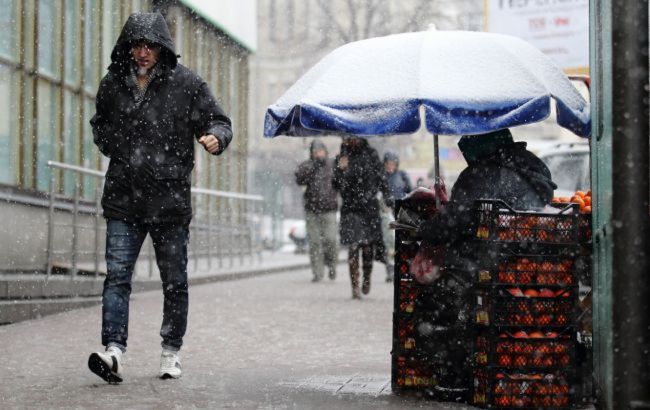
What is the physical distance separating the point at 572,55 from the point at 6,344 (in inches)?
421

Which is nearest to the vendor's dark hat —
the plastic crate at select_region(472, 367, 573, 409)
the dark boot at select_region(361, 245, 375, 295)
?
the plastic crate at select_region(472, 367, 573, 409)

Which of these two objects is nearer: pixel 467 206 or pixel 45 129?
pixel 467 206

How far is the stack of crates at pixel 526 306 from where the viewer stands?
5.73m

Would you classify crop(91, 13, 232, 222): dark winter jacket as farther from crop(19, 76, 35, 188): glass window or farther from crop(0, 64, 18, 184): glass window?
crop(19, 76, 35, 188): glass window

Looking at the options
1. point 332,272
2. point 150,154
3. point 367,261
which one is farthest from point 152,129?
point 332,272

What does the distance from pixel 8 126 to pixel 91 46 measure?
4138mm

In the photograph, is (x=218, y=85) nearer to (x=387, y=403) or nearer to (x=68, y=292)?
(x=68, y=292)

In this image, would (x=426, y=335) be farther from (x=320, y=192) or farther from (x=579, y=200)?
(x=320, y=192)

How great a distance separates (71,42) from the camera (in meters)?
16.3

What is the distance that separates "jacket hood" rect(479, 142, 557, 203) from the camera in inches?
238

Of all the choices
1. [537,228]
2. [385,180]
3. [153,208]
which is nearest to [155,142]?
[153,208]

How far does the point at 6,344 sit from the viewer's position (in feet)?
28.5

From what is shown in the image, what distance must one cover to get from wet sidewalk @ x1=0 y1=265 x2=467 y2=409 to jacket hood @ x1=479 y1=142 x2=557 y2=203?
1.25 m

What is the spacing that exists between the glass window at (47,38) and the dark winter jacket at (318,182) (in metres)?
3.71
